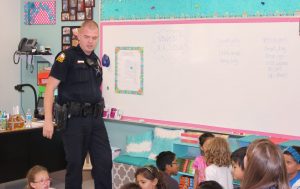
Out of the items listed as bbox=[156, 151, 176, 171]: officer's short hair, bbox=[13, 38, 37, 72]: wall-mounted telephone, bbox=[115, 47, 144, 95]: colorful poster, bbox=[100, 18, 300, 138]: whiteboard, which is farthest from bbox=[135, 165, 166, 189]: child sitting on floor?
bbox=[13, 38, 37, 72]: wall-mounted telephone

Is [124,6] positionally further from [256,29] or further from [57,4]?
[256,29]

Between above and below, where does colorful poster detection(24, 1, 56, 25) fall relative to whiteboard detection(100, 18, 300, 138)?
above

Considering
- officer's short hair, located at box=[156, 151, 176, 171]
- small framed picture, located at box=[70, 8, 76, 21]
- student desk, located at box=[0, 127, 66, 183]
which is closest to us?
officer's short hair, located at box=[156, 151, 176, 171]

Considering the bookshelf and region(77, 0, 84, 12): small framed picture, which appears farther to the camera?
region(77, 0, 84, 12): small framed picture

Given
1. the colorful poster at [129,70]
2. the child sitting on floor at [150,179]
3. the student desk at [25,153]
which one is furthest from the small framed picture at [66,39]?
the child sitting on floor at [150,179]

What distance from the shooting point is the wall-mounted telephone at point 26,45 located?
6395 millimetres

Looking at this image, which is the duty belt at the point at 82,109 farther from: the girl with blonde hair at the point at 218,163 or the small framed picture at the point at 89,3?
the small framed picture at the point at 89,3

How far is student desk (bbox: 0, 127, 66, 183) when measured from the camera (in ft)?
16.0

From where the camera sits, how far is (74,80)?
148 inches

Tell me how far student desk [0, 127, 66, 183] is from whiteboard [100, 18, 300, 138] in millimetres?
953

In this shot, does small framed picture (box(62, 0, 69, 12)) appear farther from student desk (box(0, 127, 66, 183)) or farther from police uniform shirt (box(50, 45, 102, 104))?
police uniform shirt (box(50, 45, 102, 104))

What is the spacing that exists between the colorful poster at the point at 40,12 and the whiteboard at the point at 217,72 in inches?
46.2

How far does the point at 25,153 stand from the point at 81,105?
1671 millimetres

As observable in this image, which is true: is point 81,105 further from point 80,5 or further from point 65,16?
point 65,16
